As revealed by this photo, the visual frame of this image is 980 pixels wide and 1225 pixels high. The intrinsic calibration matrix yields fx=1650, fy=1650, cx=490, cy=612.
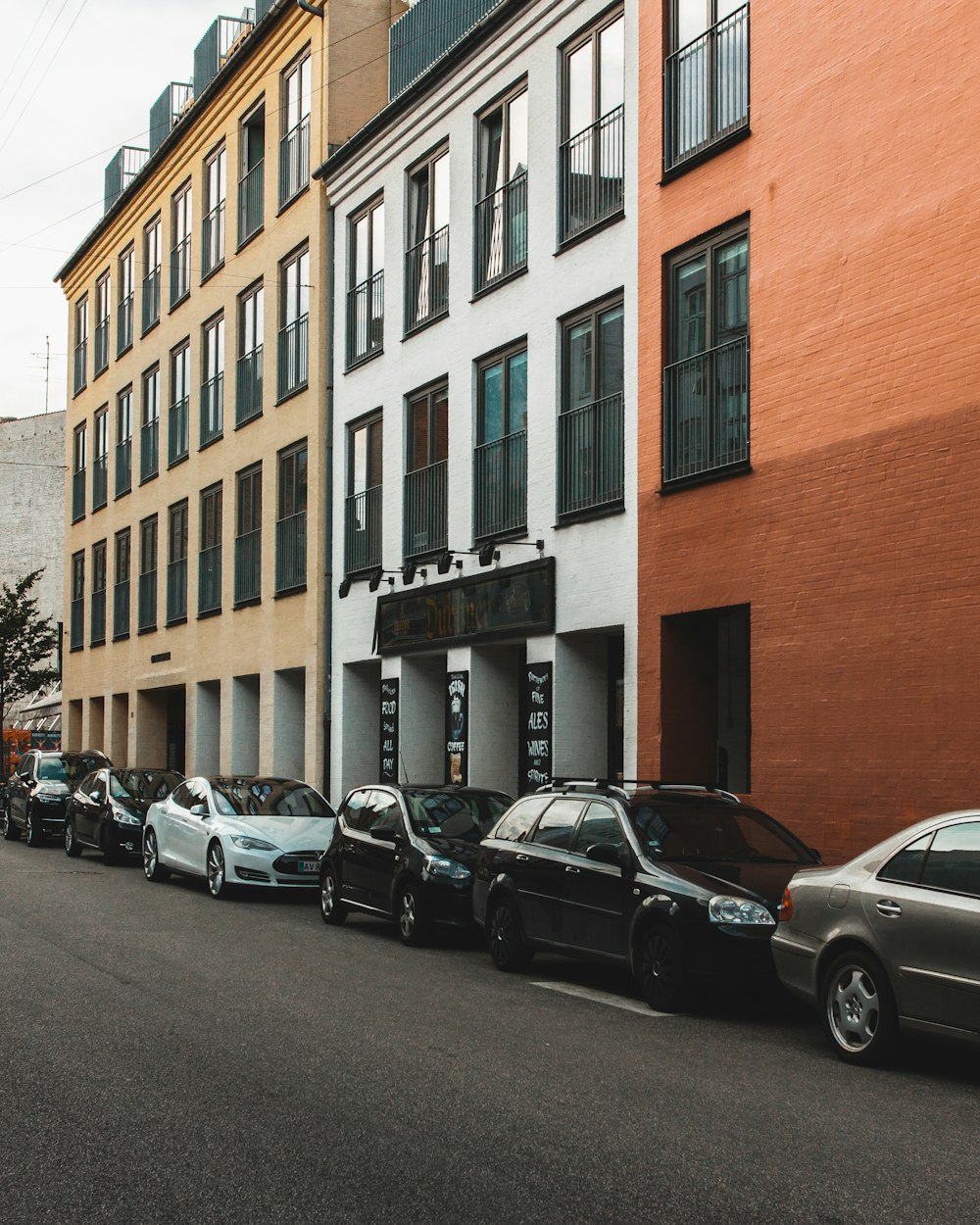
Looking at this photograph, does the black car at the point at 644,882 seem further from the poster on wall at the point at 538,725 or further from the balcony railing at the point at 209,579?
the balcony railing at the point at 209,579

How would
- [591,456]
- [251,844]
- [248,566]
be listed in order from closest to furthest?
[251,844], [591,456], [248,566]

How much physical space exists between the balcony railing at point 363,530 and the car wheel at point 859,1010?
17.2m

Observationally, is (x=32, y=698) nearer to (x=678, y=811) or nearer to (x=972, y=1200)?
→ (x=678, y=811)

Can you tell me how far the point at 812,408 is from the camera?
51.4 feet

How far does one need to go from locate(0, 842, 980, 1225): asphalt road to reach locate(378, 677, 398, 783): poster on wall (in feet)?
40.6

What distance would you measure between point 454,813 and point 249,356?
1776 cm

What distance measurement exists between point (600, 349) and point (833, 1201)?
48.6ft

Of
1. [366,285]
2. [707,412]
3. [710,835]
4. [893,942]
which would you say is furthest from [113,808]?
[893,942]

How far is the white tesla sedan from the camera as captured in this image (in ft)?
62.8

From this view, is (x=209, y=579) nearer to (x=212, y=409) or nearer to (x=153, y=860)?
(x=212, y=409)

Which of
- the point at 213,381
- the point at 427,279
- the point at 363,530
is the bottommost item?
the point at 363,530

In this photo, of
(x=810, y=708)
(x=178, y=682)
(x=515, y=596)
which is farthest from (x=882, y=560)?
(x=178, y=682)

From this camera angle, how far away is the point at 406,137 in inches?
985

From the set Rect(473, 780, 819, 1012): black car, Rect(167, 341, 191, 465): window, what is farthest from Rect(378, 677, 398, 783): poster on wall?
Rect(167, 341, 191, 465): window
